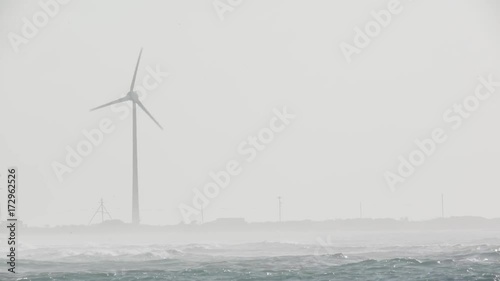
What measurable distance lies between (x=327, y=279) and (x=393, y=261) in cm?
1191

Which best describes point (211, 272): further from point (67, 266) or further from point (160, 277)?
point (67, 266)

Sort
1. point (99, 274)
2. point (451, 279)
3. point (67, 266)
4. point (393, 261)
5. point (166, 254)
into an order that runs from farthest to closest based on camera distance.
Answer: point (166, 254) → point (67, 266) → point (393, 261) → point (99, 274) → point (451, 279)

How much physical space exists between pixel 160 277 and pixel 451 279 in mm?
18766

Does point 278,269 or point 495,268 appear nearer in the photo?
point 495,268

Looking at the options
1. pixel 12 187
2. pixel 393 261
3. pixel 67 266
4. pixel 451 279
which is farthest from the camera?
pixel 67 266

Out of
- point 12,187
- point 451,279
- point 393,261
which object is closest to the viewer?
point 451,279

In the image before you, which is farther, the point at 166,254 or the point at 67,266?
the point at 166,254

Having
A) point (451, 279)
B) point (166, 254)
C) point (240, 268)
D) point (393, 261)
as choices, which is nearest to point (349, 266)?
point (393, 261)

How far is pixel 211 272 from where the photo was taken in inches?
2109

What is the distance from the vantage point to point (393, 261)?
5741cm

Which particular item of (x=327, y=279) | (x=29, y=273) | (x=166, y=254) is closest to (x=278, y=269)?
(x=327, y=279)

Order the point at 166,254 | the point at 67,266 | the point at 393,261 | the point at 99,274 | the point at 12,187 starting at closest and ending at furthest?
the point at 12,187 < the point at 99,274 < the point at 393,261 < the point at 67,266 < the point at 166,254

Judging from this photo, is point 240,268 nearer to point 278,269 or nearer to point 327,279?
point 278,269

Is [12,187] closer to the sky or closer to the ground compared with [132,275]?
closer to the sky
